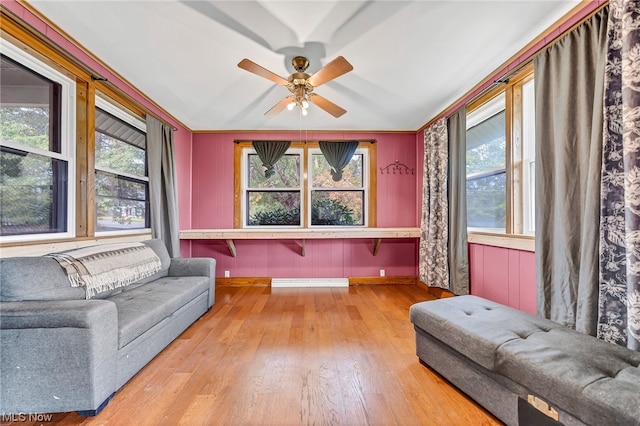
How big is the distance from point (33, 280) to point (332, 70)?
2.42 metres

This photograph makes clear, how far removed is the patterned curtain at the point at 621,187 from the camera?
4.23ft

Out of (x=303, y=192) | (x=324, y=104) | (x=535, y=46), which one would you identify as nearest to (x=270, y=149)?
(x=303, y=192)

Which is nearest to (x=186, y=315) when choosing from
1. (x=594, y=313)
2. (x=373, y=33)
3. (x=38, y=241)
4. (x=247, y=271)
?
(x=38, y=241)

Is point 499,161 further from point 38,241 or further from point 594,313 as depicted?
point 38,241

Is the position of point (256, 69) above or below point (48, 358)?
above

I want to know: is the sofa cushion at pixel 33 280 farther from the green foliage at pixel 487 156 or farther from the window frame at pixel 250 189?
the green foliage at pixel 487 156

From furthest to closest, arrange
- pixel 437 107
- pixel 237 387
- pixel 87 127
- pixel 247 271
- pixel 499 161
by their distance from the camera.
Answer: pixel 247 271
pixel 437 107
pixel 499 161
pixel 87 127
pixel 237 387

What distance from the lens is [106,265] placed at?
2076 millimetres

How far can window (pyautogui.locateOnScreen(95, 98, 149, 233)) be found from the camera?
2653 mm

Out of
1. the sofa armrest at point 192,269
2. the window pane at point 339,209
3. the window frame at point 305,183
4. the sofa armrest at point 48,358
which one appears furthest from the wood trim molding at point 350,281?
the sofa armrest at point 48,358

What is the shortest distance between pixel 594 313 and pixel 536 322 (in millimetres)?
327

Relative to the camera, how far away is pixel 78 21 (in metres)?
1.88

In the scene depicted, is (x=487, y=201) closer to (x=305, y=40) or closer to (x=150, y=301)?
(x=305, y=40)

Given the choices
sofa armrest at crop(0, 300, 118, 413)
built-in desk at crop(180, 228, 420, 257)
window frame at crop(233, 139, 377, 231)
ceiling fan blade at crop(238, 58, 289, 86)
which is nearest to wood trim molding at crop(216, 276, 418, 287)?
built-in desk at crop(180, 228, 420, 257)
